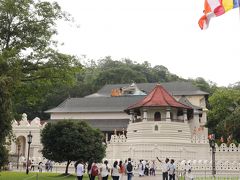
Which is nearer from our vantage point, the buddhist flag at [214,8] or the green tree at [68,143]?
the buddhist flag at [214,8]

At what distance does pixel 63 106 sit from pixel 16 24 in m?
44.0

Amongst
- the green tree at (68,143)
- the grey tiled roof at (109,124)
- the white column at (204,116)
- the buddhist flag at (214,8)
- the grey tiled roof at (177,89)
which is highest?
the grey tiled roof at (177,89)

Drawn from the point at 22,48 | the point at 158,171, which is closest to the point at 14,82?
the point at 22,48

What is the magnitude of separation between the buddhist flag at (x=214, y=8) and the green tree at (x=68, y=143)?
16641 millimetres

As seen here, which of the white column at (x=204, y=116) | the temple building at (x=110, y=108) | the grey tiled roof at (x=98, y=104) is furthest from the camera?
the white column at (x=204, y=116)

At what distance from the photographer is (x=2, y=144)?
19.6m

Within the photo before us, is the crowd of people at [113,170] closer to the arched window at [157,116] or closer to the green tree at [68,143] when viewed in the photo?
the green tree at [68,143]

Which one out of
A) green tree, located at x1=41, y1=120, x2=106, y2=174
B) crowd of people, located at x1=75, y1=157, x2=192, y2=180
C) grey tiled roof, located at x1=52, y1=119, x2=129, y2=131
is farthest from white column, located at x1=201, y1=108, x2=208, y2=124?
crowd of people, located at x1=75, y1=157, x2=192, y2=180

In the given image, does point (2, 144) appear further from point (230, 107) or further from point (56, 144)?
point (230, 107)

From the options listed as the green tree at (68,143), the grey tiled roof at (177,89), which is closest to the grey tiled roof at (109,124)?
the grey tiled roof at (177,89)

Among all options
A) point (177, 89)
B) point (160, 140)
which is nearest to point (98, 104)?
point (177, 89)

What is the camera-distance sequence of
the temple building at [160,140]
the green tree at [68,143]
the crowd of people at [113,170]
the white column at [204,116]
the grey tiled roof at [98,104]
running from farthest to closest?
the white column at [204,116], the grey tiled roof at [98,104], the temple building at [160,140], the green tree at [68,143], the crowd of people at [113,170]

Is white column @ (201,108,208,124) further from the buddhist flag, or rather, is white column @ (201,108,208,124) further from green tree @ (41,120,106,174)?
the buddhist flag

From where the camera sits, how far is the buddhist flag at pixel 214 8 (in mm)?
16672
